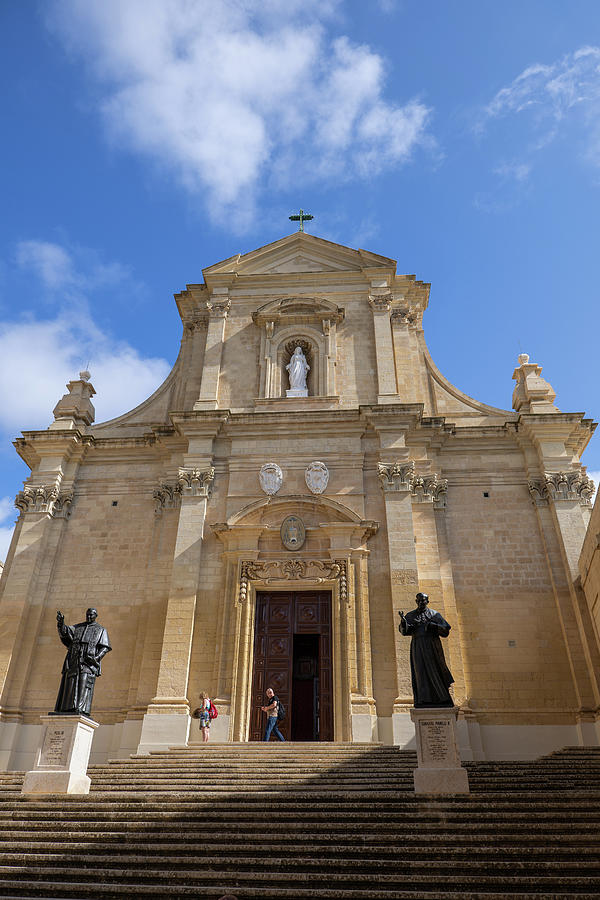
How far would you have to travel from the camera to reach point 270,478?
17.9 meters

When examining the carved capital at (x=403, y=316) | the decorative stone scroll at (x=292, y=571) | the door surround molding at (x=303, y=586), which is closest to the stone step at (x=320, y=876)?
the door surround molding at (x=303, y=586)

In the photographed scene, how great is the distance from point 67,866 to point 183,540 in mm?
10046

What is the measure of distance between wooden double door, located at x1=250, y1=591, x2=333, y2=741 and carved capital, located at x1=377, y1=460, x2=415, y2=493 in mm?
3295

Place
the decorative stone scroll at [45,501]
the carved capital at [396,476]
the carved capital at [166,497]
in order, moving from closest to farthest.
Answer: the carved capital at [396,476]
the carved capital at [166,497]
the decorative stone scroll at [45,501]

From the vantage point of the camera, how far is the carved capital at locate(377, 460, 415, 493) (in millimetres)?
17516

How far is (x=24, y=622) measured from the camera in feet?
55.4

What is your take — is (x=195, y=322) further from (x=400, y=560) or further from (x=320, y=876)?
(x=320, y=876)

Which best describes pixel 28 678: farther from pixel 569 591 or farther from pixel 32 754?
pixel 569 591

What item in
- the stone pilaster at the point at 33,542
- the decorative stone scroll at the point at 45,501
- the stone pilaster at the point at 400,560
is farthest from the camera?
the decorative stone scroll at the point at 45,501

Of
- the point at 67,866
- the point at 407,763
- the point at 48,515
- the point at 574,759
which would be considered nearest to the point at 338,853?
the point at 67,866

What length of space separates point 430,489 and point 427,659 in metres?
7.75

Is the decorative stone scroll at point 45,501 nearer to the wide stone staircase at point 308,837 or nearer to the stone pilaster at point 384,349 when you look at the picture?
the wide stone staircase at point 308,837

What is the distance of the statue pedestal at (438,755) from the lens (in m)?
9.22

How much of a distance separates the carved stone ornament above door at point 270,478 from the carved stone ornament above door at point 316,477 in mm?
739
